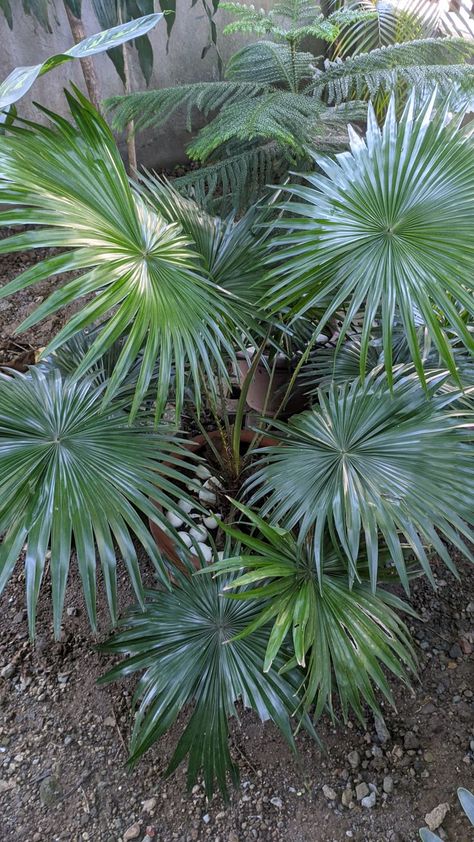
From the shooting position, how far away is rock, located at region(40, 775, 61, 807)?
3.67 feet

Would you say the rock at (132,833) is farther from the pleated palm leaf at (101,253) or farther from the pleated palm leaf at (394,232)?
the pleated palm leaf at (394,232)

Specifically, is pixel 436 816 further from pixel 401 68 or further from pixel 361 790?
pixel 401 68

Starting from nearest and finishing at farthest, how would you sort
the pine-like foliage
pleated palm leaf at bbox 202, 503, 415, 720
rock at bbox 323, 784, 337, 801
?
pleated palm leaf at bbox 202, 503, 415, 720 < rock at bbox 323, 784, 337, 801 < the pine-like foliage

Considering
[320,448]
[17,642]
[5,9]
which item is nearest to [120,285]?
[320,448]

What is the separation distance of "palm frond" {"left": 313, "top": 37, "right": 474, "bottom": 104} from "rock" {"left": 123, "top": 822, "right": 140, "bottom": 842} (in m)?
1.59

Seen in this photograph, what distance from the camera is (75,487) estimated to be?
88 centimetres

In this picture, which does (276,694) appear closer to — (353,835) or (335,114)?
(353,835)

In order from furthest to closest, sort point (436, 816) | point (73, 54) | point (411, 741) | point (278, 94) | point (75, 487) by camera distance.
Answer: point (278, 94), point (411, 741), point (436, 816), point (75, 487), point (73, 54)

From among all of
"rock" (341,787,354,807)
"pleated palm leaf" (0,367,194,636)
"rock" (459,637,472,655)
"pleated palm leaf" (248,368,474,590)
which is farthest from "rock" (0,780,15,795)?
"rock" (459,637,472,655)

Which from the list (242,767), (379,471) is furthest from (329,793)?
(379,471)

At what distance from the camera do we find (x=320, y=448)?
1.00 meters

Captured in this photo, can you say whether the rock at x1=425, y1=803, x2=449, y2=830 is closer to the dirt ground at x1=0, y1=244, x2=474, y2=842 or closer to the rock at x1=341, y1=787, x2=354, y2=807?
the dirt ground at x1=0, y1=244, x2=474, y2=842

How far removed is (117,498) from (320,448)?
1.18 ft

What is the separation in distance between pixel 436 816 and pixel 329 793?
20 centimetres
